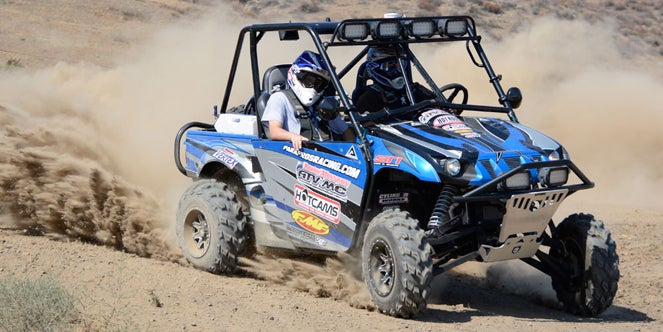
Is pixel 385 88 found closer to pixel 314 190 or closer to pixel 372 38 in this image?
pixel 372 38

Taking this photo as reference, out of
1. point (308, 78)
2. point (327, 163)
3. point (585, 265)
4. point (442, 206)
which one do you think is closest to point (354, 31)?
point (308, 78)

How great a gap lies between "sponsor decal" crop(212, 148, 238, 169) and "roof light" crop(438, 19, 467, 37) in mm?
2154

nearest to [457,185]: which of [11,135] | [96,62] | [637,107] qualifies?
[11,135]

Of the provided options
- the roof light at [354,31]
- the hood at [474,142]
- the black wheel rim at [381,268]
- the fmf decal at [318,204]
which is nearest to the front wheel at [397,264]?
the black wheel rim at [381,268]

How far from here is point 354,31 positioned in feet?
27.1

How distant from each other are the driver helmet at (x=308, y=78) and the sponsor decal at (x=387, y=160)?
43.5 inches

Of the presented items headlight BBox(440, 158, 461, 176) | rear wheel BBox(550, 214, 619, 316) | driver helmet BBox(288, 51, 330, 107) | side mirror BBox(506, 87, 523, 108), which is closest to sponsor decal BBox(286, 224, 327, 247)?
driver helmet BBox(288, 51, 330, 107)

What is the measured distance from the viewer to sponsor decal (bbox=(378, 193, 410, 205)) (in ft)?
26.6

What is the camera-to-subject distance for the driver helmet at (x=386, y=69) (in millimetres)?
8953

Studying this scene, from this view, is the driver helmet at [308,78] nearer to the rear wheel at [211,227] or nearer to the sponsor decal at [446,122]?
the sponsor decal at [446,122]

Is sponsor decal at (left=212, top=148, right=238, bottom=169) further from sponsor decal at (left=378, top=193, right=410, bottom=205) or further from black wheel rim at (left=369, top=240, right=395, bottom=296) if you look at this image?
black wheel rim at (left=369, top=240, right=395, bottom=296)

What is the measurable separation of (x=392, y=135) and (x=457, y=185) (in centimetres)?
73

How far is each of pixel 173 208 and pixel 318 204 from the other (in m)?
2.81

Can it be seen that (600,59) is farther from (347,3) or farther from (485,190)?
(485,190)
